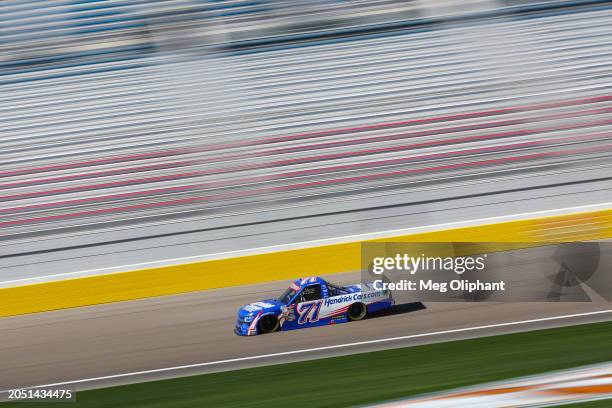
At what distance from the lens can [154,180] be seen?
34.3 feet

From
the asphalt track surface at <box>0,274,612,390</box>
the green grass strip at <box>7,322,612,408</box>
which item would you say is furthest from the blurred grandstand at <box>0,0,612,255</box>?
the green grass strip at <box>7,322,612,408</box>

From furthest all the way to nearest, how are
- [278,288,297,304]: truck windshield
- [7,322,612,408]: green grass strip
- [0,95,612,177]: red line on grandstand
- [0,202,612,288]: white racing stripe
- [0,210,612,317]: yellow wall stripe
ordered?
1. [0,95,612,177]: red line on grandstand
2. [0,202,612,288]: white racing stripe
3. [0,210,612,317]: yellow wall stripe
4. [278,288,297,304]: truck windshield
5. [7,322,612,408]: green grass strip

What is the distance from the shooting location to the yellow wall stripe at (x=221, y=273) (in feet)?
29.0

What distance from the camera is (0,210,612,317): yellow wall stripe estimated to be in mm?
8844

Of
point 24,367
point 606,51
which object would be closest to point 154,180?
point 24,367

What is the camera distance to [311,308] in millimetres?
6938

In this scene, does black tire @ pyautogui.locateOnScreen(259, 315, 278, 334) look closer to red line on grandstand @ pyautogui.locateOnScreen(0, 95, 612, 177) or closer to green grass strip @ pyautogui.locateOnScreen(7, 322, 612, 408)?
green grass strip @ pyautogui.locateOnScreen(7, 322, 612, 408)

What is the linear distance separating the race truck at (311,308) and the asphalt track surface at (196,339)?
8cm

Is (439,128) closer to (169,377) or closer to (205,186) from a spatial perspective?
(205,186)

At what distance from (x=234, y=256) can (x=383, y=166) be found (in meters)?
2.71

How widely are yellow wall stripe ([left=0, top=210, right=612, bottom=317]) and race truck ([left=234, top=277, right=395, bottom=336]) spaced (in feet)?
6.17

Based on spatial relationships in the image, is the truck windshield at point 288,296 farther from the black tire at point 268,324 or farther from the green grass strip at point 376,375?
the green grass strip at point 376,375

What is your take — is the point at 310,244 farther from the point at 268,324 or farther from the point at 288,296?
the point at 268,324

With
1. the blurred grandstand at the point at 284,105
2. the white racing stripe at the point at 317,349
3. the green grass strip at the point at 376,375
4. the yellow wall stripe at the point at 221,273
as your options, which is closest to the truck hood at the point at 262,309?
the white racing stripe at the point at 317,349
